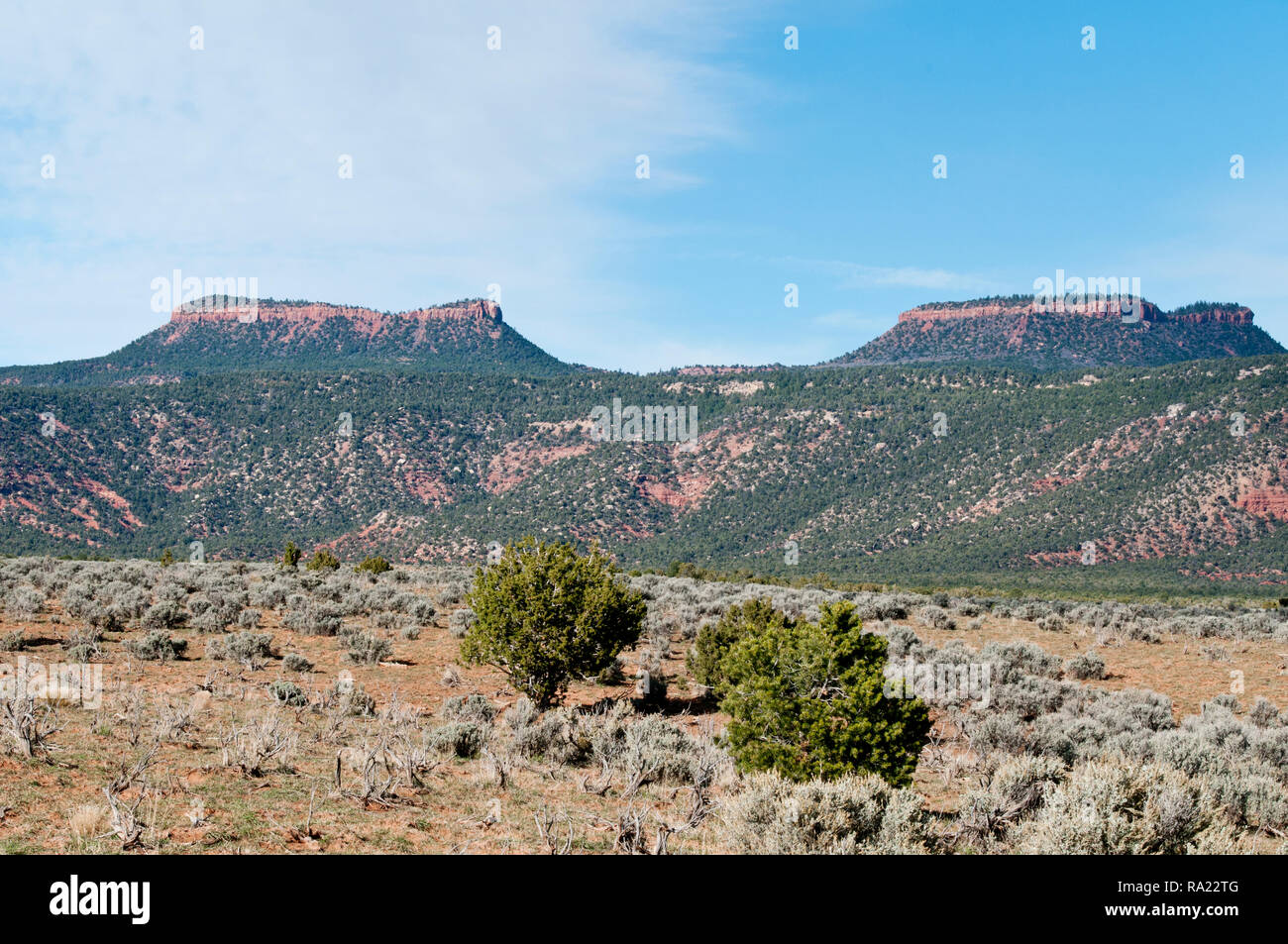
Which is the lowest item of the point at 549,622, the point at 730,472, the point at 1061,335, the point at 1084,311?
the point at 549,622

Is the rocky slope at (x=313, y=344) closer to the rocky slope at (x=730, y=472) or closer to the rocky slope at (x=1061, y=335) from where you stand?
the rocky slope at (x=730, y=472)

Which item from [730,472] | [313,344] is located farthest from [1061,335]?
[313,344]

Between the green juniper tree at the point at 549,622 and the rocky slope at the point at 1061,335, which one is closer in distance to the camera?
the green juniper tree at the point at 549,622

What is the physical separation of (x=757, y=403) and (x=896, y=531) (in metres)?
33.9

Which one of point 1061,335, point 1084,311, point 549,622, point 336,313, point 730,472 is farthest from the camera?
point 336,313

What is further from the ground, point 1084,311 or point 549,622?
point 1084,311

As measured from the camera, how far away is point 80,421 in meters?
94.0

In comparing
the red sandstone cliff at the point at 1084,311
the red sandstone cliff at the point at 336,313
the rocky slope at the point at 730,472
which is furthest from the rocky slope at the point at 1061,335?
the red sandstone cliff at the point at 336,313

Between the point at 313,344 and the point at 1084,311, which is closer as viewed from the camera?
the point at 313,344

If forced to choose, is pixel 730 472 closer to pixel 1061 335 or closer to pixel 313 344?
pixel 1061 335

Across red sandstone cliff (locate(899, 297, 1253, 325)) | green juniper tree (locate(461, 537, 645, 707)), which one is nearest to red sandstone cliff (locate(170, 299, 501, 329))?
red sandstone cliff (locate(899, 297, 1253, 325))

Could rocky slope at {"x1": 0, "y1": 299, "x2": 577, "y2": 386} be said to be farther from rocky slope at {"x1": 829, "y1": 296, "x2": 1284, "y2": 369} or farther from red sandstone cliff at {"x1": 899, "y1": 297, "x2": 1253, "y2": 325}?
red sandstone cliff at {"x1": 899, "y1": 297, "x2": 1253, "y2": 325}

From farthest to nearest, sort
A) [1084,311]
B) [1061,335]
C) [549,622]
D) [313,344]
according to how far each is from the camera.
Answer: [1084,311], [313,344], [1061,335], [549,622]
